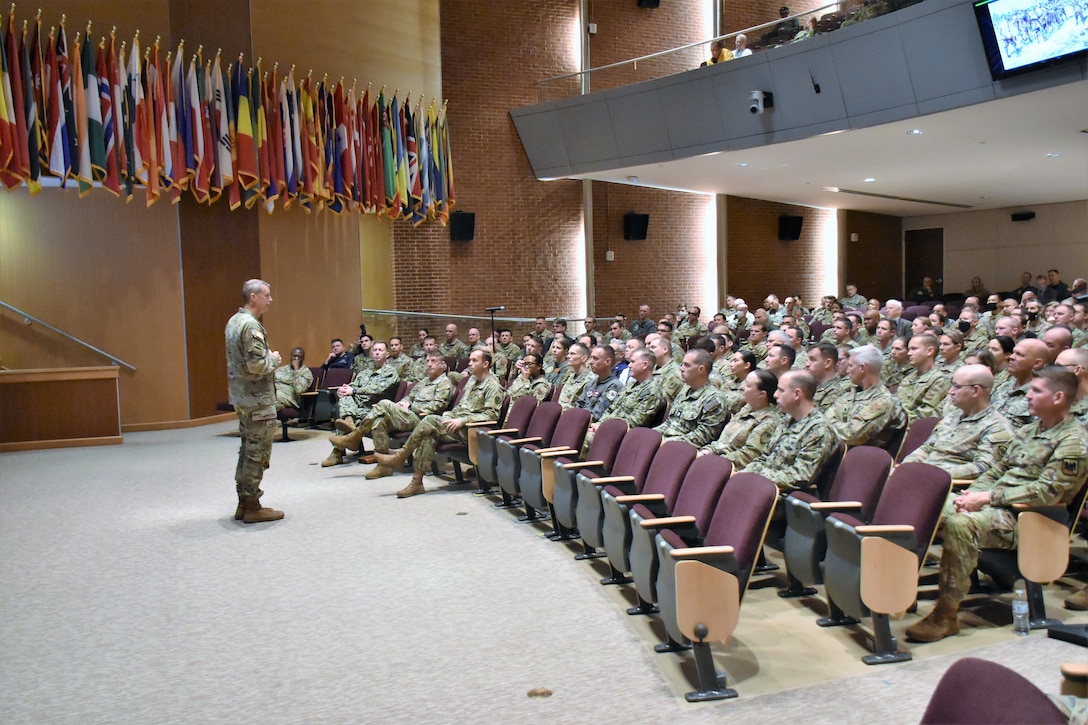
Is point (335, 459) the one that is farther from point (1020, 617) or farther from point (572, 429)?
point (1020, 617)

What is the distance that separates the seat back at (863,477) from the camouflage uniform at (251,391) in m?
3.69

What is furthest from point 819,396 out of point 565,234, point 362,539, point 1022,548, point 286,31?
point 565,234

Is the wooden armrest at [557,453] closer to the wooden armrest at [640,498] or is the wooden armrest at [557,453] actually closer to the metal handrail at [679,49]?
the wooden armrest at [640,498]

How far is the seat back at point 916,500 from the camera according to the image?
138 inches

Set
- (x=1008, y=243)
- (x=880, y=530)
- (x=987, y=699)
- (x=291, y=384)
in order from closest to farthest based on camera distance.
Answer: (x=987, y=699) → (x=880, y=530) → (x=291, y=384) → (x=1008, y=243)

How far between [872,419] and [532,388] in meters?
3.47

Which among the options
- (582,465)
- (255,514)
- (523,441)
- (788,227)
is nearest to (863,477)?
(582,465)

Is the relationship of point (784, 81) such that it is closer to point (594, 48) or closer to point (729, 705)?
point (594, 48)

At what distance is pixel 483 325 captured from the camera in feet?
49.7

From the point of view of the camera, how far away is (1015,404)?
16.1 feet

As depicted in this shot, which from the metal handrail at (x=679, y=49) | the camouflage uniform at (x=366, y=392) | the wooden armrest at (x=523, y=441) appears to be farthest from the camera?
the metal handrail at (x=679, y=49)

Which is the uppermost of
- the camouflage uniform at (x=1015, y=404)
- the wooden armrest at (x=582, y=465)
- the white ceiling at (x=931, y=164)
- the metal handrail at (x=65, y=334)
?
the white ceiling at (x=931, y=164)

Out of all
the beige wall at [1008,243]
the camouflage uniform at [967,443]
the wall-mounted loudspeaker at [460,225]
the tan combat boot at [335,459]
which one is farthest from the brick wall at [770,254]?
the camouflage uniform at [967,443]

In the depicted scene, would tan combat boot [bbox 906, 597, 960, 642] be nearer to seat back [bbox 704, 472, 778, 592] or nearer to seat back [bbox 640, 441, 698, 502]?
seat back [bbox 704, 472, 778, 592]
